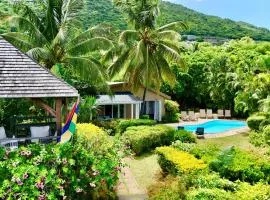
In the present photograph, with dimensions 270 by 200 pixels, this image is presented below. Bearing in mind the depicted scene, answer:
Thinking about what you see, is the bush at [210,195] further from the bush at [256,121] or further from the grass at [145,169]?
the bush at [256,121]

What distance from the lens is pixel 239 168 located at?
52.3 ft

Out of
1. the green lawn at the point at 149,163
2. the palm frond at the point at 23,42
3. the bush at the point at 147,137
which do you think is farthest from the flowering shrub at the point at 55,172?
the palm frond at the point at 23,42

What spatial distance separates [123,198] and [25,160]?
412 centimetres

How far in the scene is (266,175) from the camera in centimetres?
1642

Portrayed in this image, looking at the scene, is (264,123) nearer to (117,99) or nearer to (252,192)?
(117,99)

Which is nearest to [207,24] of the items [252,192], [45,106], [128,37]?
[128,37]

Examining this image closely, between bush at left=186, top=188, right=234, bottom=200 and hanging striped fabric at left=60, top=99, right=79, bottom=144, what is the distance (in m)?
4.48

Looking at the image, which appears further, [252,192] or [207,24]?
[207,24]

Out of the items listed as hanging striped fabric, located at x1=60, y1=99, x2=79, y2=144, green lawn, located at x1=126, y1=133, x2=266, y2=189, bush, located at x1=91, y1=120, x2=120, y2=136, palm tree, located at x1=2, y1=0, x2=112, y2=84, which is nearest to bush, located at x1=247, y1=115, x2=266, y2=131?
green lawn, located at x1=126, y1=133, x2=266, y2=189

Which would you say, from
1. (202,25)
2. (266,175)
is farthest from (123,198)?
(202,25)

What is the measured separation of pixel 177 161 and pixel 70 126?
4833 mm

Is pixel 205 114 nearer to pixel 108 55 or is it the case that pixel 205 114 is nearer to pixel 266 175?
pixel 108 55

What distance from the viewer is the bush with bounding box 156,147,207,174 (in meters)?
16.7

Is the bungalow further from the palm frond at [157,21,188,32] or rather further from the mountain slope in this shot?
the mountain slope
